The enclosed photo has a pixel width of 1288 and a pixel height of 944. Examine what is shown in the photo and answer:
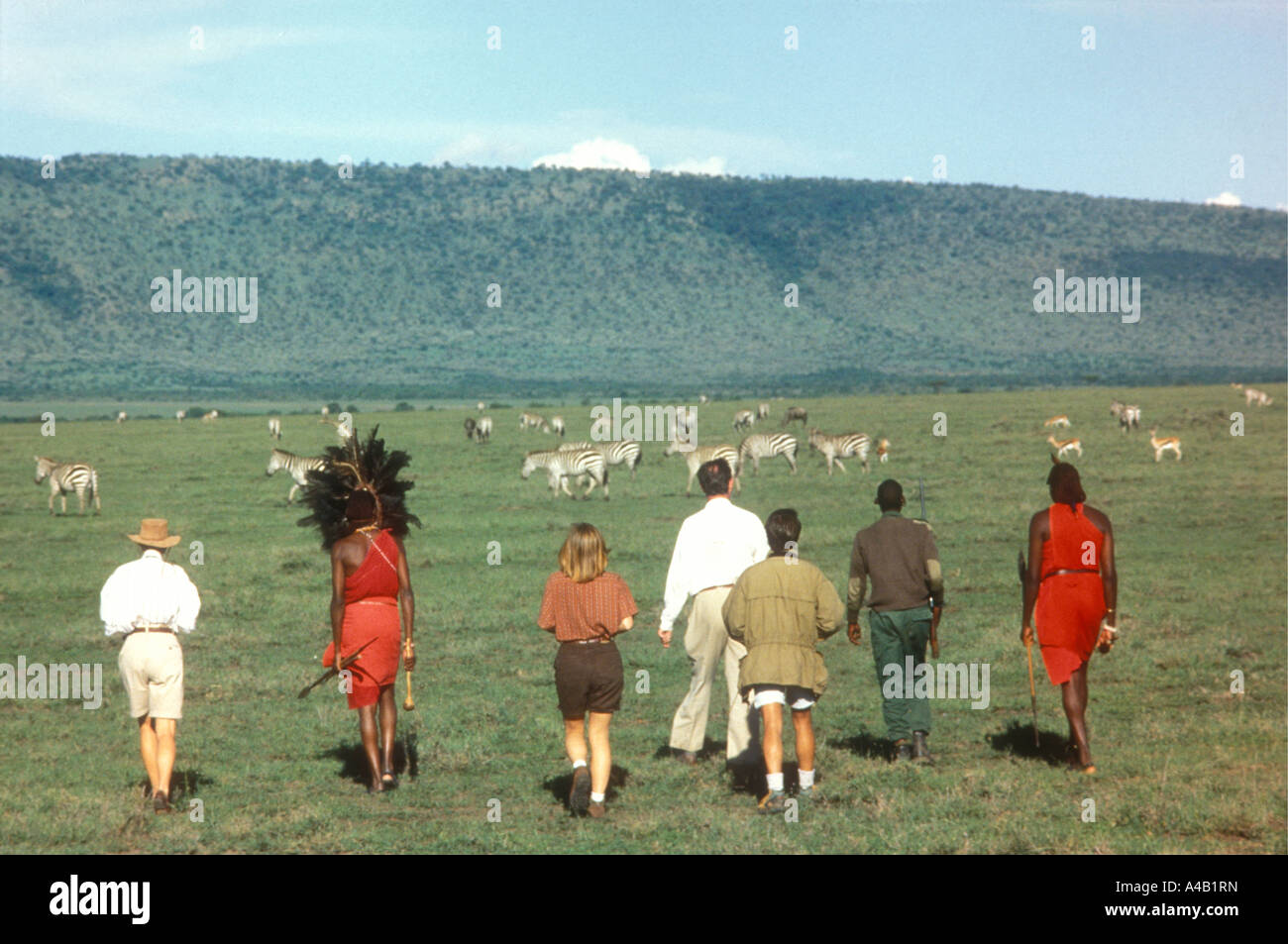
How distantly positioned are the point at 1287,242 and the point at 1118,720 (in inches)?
6262

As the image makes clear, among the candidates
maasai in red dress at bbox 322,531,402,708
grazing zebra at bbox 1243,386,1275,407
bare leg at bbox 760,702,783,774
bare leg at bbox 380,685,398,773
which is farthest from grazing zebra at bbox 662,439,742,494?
grazing zebra at bbox 1243,386,1275,407

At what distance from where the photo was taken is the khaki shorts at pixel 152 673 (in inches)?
333

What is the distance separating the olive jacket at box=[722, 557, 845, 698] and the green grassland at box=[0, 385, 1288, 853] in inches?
31.7

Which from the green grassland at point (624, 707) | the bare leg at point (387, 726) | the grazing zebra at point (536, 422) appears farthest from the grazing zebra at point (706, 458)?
the bare leg at point (387, 726)

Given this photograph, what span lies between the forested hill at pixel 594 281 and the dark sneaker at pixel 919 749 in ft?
297

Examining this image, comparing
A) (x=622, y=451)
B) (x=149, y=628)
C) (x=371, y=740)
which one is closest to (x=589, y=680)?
(x=371, y=740)

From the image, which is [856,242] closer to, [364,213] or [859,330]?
[859,330]

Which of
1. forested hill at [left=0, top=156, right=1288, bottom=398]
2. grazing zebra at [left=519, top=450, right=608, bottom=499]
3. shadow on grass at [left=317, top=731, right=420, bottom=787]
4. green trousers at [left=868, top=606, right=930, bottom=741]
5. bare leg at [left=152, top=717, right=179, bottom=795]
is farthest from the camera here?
forested hill at [left=0, top=156, right=1288, bottom=398]

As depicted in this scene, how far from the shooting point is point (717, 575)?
30.6ft

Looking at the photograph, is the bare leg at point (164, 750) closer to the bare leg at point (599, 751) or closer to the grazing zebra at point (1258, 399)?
the bare leg at point (599, 751)

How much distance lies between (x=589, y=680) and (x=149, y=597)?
252 cm

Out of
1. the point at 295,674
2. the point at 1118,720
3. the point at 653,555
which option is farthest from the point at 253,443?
the point at 1118,720

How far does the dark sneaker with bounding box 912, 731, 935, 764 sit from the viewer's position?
9594 millimetres

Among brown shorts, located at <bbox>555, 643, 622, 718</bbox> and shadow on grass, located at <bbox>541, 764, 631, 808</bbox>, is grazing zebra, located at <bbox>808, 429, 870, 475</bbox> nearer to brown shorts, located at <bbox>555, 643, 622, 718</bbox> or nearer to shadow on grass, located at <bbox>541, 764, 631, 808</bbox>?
shadow on grass, located at <bbox>541, 764, 631, 808</bbox>
